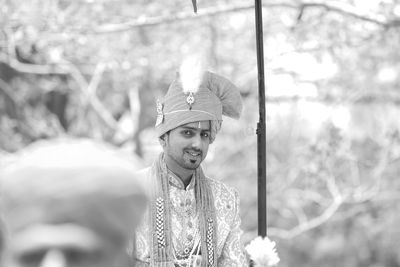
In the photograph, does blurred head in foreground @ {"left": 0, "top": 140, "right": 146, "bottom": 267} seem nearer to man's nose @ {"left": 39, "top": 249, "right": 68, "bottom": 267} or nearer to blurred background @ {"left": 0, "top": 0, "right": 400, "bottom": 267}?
man's nose @ {"left": 39, "top": 249, "right": 68, "bottom": 267}

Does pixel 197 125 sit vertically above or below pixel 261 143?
above

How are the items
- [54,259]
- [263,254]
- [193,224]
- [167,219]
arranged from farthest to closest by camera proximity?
[193,224], [167,219], [263,254], [54,259]

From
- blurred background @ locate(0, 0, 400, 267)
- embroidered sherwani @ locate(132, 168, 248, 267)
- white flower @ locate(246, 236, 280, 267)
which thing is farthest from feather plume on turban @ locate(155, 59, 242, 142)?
blurred background @ locate(0, 0, 400, 267)

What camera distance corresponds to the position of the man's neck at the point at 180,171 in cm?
374

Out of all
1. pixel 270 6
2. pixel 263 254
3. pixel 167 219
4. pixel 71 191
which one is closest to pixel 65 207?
pixel 71 191

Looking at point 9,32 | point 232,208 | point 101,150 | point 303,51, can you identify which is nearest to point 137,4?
point 9,32

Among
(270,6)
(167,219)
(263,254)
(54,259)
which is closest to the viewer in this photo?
(54,259)

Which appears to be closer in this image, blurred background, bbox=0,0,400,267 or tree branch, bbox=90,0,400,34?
tree branch, bbox=90,0,400,34

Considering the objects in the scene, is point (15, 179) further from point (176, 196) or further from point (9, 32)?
point (9, 32)

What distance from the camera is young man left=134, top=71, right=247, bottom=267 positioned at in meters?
3.58

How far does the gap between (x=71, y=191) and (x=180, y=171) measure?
8.73ft

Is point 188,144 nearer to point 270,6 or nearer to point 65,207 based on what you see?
point 65,207

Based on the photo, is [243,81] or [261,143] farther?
[243,81]

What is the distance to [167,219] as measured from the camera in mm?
3617
